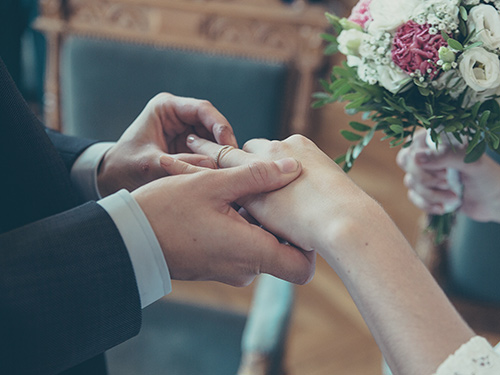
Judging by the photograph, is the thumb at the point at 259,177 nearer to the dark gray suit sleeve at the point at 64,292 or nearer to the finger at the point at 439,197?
the dark gray suit sleeve at the point at 64,292

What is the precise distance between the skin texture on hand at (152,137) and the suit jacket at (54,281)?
19 centimetres

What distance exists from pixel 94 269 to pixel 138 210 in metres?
0.08

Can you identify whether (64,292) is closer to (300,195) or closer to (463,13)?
(300,195)

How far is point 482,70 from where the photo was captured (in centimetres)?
71

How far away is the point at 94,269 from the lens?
0.55m

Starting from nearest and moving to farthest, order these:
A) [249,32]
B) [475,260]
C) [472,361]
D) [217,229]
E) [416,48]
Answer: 1. [472,361]
2. [217,229]
3. [416,48]
4. [475,260]
5. [249,32]

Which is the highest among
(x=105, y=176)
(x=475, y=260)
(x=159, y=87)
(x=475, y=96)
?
(x=475, y=96)

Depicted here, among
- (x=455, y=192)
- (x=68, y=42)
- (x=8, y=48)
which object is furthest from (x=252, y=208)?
(x=8, y=48)

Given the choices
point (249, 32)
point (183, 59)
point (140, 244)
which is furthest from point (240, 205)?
point (249, 32)

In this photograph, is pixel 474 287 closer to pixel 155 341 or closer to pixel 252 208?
pixel 155 341

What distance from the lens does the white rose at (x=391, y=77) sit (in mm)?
744

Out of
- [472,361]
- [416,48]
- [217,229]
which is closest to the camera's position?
[472,361]

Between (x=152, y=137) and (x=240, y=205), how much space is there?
0.67 ft

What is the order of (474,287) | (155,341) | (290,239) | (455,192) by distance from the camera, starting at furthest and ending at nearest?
(474,287) < (155,341) < (455,192) < (290,239)
